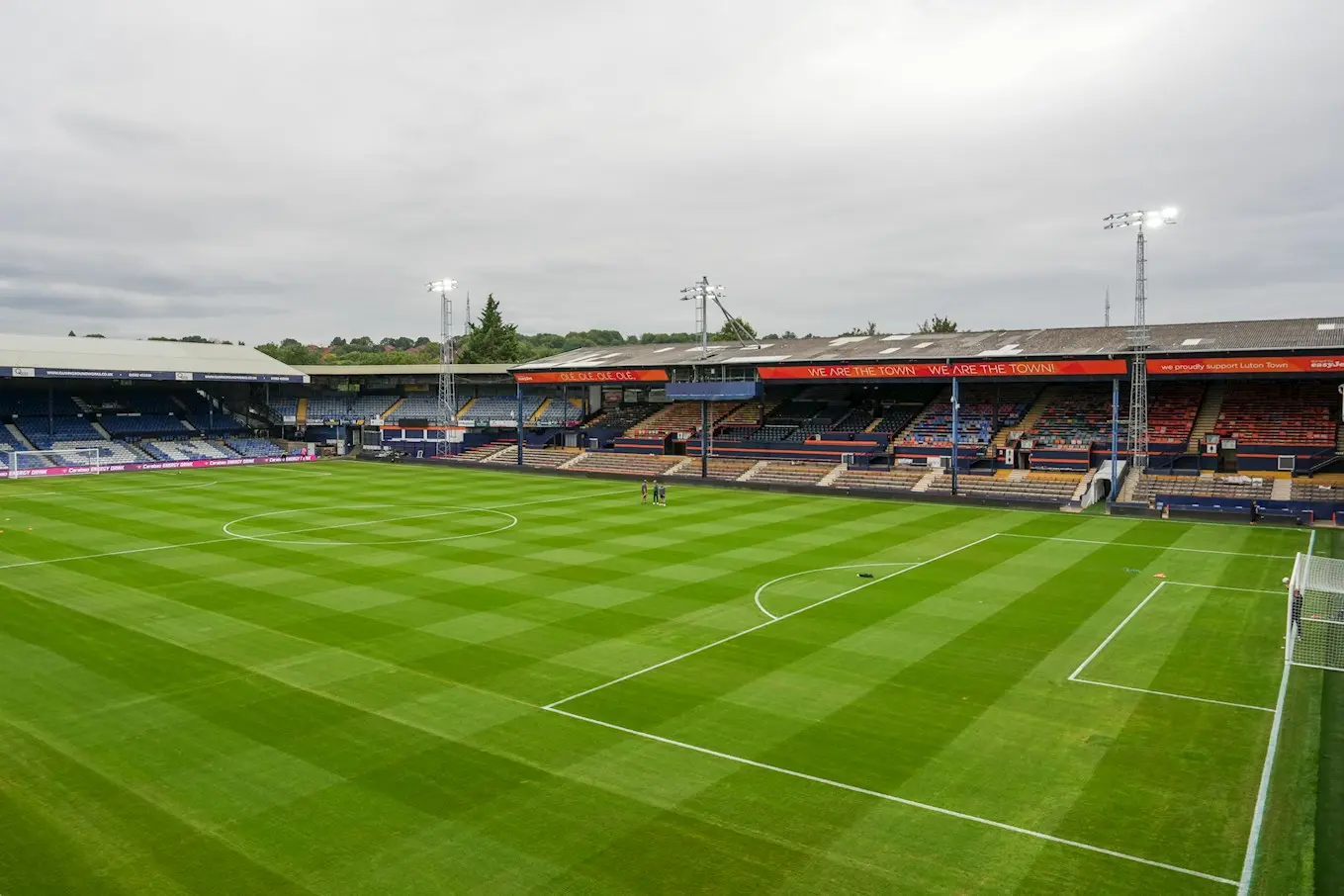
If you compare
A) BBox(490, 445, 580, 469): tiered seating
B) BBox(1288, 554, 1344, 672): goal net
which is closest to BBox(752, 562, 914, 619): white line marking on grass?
BBox(1288, 554, 1344, 672): goal net

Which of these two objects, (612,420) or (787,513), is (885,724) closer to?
(787,513)

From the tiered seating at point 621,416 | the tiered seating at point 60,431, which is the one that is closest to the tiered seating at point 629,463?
the tiered seating at point 621,416

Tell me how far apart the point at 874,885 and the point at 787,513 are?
29428 mm

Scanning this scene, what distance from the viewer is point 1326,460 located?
3991 centimetres

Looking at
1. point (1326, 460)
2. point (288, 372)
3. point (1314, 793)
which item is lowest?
point (1314, 793)

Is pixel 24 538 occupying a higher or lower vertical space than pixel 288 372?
lower

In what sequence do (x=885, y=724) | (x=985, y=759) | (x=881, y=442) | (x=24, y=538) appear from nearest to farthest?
(x=985, y=759)
(x=885, y=724)
(x=24, y=538)
(x=881, y=442)

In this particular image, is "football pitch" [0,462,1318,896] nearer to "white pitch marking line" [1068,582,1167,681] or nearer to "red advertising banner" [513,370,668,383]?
"white pitch marking line" [1068,582,1167,681]

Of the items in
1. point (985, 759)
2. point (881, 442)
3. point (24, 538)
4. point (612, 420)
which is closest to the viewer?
point (985, 759)

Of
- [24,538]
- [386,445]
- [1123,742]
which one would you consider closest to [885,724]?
[1123,742]

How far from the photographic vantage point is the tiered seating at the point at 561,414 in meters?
72.9

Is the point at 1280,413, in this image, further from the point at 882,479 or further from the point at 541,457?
the point at 541,457

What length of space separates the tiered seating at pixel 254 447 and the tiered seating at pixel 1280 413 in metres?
67.5

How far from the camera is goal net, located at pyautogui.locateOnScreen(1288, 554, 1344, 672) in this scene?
17.2m
